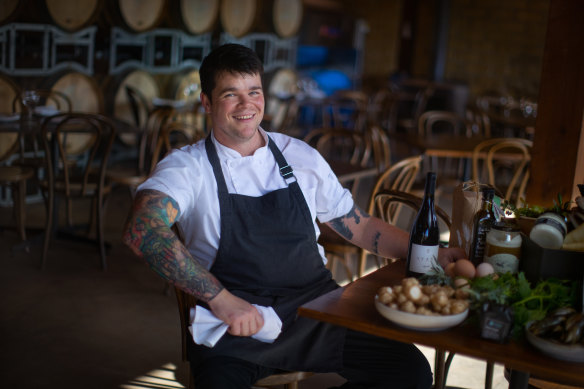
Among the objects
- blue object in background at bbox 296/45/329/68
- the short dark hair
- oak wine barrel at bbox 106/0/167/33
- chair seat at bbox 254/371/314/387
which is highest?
oak wine barrel at bbox 106/0/167/33

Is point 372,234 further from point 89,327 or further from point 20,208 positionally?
point 20,208

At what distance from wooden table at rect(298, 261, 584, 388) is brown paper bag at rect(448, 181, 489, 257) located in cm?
36

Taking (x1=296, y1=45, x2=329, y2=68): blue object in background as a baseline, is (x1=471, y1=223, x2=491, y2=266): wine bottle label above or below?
below

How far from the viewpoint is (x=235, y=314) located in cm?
174

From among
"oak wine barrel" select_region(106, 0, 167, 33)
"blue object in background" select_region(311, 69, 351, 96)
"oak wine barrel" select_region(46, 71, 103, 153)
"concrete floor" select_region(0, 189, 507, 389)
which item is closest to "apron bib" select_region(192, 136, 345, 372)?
"concrete floor" select_region(0, 189, 507, 389)

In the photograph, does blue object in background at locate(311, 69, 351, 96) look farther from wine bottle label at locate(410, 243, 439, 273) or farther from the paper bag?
wine bottle label at locate(410, 243, 439, 273)

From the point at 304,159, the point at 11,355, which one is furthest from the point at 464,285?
the point at 11,355

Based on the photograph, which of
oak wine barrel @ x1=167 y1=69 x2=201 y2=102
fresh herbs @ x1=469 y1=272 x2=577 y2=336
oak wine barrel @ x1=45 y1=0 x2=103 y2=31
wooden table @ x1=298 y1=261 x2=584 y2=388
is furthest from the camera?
oak wine barrel @ x1=167 y1=69 x2=201 y2=102

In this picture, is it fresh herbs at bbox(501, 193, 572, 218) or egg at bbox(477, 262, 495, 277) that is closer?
egg at bbox(477, 262, 495, 277)

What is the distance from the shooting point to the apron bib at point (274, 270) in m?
1.90

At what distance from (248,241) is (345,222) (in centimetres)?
41

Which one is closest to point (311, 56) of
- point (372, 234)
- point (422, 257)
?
point (372, 234)

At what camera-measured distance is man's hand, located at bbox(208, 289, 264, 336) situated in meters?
1.73

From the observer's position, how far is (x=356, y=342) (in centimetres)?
196
